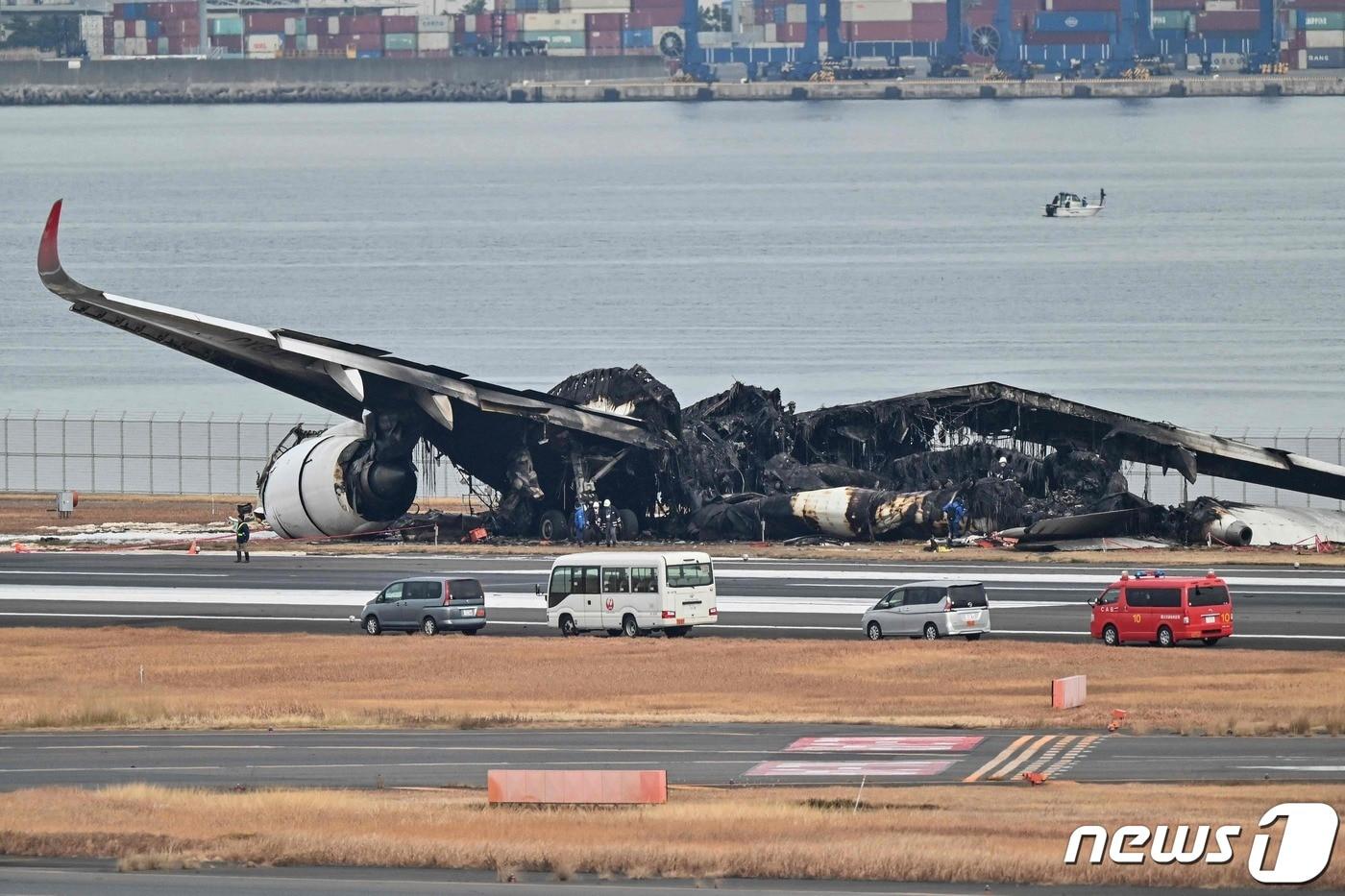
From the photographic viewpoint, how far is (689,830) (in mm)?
32438

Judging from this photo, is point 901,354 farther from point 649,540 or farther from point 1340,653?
point 1340,653

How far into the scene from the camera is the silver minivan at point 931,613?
57719 mm

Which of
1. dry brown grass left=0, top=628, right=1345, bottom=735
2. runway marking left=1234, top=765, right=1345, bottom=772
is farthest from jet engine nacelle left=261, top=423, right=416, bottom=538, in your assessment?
runway marking left=1234, top=765, right=1345, bottom=772

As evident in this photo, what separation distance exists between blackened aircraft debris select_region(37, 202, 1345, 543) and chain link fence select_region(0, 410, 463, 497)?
23673mm

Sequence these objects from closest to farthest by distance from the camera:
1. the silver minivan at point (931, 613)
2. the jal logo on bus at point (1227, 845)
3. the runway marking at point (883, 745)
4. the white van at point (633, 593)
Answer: the jal logo on bus at point (1227, 845)
the runway marking at point (883, 745)
the silver minivan at point (931, 613)
the white van at point (633, 593)

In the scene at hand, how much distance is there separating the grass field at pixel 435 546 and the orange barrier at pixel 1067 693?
28.3m

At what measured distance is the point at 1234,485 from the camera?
106812 mm

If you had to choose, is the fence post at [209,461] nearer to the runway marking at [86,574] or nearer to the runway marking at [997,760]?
the runway marking at [86,574]

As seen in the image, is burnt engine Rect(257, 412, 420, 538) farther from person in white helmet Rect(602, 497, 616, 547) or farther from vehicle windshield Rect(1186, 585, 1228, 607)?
vehicle windshield Rect(1186, 585, 1228, 607)

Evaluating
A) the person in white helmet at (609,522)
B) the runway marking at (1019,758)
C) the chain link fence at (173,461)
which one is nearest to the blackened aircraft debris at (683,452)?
the person in white helmet at (609,522)

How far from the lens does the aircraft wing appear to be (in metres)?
82.2

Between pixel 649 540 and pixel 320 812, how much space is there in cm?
4930

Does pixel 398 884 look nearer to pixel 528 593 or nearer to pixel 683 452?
pixel 528 593

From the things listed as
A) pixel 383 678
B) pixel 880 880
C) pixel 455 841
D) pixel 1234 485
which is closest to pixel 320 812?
pixel 455 841
